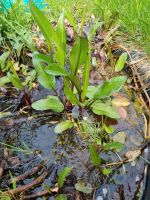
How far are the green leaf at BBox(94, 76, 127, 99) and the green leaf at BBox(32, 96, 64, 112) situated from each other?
16 centimetres

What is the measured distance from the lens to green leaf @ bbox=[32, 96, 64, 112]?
142 centimetres

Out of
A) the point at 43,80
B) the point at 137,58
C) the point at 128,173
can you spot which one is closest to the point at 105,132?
the point at 128,173

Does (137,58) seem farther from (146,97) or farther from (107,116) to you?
(107,116)

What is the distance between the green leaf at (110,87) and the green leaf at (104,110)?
0.05 metres

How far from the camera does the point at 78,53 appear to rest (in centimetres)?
129

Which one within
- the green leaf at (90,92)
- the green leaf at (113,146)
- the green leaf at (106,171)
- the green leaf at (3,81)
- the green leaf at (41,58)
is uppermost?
the green leaf at (41,58)

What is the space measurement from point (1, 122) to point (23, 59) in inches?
17.9

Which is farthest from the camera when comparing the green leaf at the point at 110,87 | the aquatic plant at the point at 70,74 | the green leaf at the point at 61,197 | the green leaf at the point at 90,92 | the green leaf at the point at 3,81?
the green leaf at the point at 3,81

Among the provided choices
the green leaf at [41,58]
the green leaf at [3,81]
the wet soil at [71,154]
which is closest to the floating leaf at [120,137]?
the wet soil at [71,154]

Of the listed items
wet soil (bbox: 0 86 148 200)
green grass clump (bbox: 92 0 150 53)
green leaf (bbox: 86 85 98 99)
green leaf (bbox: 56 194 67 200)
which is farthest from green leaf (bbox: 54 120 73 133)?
green grass clump (bbox: 92 0 150 53)

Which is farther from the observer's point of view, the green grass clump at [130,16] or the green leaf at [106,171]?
the green grass clump at [130,16]

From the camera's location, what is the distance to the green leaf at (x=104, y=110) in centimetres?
139

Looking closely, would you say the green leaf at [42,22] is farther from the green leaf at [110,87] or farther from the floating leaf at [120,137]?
the floating leaf at [120,137]

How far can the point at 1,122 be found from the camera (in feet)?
4.74
